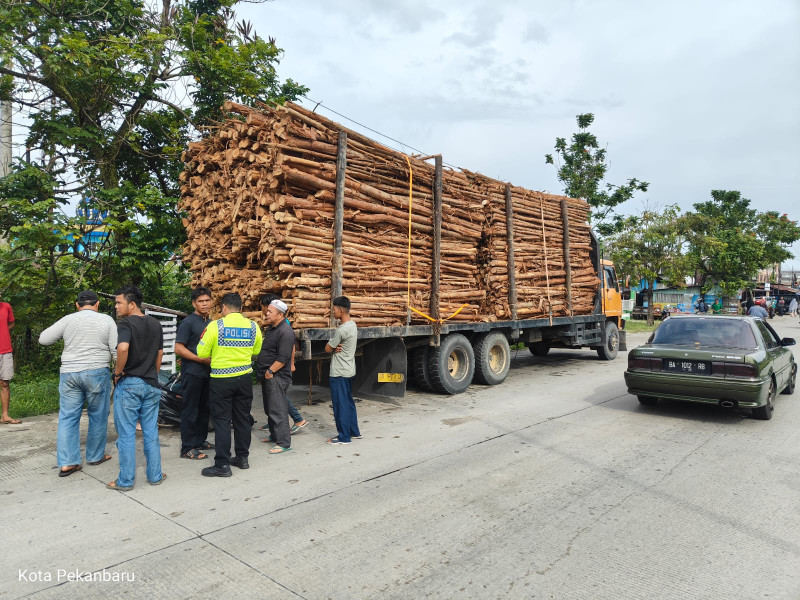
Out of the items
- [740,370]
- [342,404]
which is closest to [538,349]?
[740,370]

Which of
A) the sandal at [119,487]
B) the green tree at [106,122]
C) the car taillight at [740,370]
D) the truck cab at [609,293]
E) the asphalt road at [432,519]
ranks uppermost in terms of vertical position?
the green tree at [106,122]

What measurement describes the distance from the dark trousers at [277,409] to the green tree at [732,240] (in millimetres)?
32472

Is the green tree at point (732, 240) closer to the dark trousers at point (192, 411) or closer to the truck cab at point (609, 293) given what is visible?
the truck cab at point (609, 293)

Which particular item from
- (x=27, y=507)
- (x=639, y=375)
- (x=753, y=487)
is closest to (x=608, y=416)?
(x=639, y=375)

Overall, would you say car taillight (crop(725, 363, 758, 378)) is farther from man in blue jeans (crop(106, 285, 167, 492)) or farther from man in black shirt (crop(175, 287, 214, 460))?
man in blue jeans (crop(106, 285, 167, 492))

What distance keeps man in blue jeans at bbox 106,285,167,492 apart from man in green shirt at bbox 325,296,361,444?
1.98 metres

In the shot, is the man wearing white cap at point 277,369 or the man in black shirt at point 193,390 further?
the man wearing white cap at point 277,369

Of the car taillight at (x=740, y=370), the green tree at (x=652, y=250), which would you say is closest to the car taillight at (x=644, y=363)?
the car taillight at (x=740, y=370)

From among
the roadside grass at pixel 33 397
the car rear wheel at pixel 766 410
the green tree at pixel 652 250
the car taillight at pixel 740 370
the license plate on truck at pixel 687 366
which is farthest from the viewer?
the green tree at pixel 652 250

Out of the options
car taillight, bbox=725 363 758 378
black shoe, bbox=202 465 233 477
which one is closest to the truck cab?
car taillight, bbox=725 363 758 378

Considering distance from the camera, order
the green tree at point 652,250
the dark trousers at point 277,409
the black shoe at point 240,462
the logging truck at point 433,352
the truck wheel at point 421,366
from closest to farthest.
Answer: the black shoe at point 240,462, the dark trousers at point 277,409, the logging truck at point 433,352, the truck wheel at point 421,366, the green tree at point 652,250

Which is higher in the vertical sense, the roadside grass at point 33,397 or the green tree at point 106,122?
the green tree at point 106,122

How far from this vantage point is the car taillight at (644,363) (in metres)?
7.45

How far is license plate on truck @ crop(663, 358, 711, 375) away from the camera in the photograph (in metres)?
7.06
